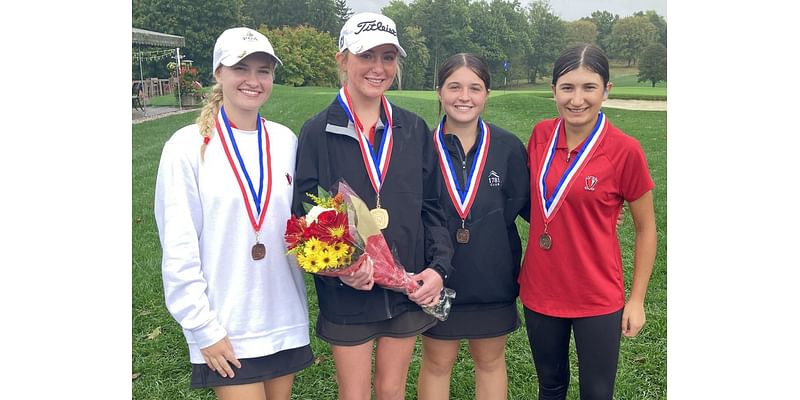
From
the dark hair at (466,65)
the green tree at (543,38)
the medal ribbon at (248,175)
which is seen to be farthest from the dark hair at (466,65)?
the green tree at (543,38)

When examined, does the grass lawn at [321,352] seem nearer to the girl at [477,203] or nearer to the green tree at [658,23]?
the girl at [477,203]

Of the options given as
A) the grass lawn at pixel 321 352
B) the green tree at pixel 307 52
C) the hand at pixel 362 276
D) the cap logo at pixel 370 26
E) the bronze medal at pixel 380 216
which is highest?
the green tree at pixel 307 52

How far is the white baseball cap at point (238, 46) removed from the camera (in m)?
2.13

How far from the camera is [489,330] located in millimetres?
2623

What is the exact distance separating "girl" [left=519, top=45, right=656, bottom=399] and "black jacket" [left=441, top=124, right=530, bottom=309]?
84 mm

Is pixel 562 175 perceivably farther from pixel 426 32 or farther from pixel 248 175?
pixel 426 32

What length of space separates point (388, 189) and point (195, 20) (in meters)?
25.7

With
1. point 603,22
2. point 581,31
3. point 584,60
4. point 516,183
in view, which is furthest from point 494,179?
point 603,22

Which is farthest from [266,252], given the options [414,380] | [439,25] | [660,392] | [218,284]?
[439,25]

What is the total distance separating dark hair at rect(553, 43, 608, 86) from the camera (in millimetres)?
2400

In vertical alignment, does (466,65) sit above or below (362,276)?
above

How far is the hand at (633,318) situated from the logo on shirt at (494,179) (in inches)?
30.5

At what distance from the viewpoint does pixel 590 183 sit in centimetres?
237

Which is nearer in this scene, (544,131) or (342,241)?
(342,241)
